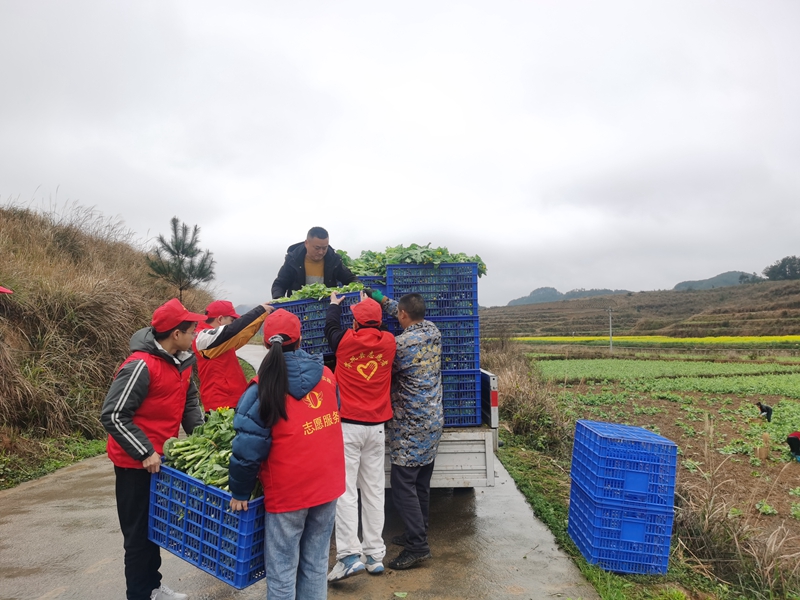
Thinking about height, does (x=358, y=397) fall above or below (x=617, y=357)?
above

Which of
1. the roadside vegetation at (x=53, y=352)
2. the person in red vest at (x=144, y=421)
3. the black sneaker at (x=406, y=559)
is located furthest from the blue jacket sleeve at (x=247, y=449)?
the roadside vegetation at (x=53, y=352)

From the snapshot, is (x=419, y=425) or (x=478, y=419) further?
(x=478, y=419)

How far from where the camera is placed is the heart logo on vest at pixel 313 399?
312 centimetres

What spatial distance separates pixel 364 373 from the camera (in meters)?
4.44

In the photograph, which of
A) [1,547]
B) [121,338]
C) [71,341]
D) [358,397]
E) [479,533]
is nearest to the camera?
[358,397]

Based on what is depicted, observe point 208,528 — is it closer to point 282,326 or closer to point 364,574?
point 282,326

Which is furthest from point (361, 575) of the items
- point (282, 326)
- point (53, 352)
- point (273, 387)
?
point (53, 352)

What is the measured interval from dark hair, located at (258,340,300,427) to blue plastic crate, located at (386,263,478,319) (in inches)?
93.5

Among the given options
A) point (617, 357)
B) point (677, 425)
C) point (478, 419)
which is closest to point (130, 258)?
point (478, 419)

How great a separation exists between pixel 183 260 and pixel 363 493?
1506cm

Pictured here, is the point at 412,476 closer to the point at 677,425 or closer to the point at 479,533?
the point at 479,533

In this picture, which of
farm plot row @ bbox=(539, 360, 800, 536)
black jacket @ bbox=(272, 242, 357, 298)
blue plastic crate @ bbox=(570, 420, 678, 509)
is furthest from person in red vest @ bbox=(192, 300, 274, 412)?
farm plot row @ bbox=(539, 360, 800, 536)

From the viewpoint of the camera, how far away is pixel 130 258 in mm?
17797

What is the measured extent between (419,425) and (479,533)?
150cm
